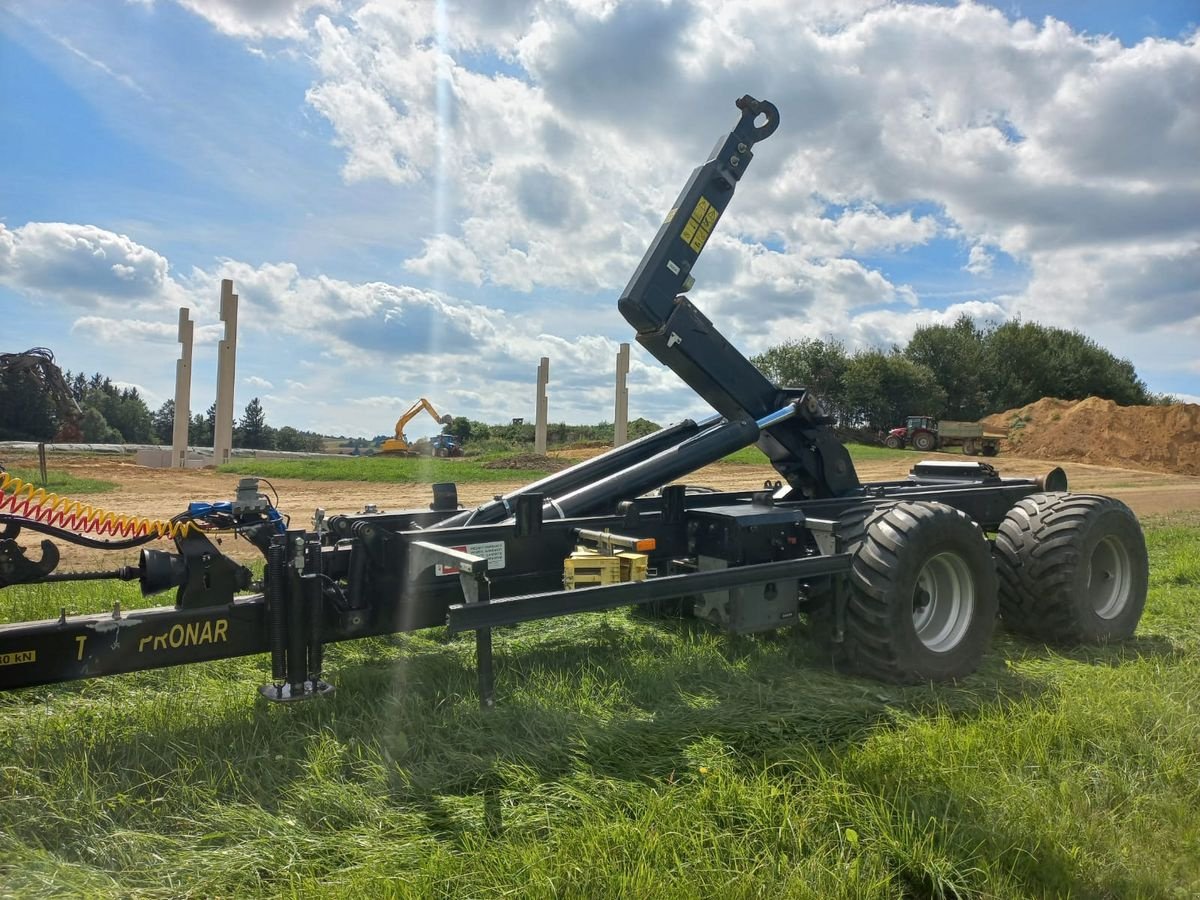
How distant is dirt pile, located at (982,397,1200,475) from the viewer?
38.4 metres

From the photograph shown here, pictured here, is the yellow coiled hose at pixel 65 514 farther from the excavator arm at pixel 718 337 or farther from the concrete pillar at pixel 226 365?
the concrete pillar at pixel 226 365

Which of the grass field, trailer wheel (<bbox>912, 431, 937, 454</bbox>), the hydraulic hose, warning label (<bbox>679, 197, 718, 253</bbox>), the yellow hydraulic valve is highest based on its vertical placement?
warning label (<bbox>679, 197, 718, 253</bbox>)

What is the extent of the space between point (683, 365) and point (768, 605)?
1.84 meters

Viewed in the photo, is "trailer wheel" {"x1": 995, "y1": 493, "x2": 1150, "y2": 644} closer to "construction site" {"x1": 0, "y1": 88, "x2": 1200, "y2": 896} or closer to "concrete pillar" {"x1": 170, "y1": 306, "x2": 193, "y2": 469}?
"construction site" {"x1": 0, "y1": 88, "x2": 1200, "y2": 896}

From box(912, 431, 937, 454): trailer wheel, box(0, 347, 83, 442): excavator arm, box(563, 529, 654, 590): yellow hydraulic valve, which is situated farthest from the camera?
box(912, 431, 937, 454): trailer wheel

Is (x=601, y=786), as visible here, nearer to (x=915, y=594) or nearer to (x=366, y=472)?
(x=915, y=594)

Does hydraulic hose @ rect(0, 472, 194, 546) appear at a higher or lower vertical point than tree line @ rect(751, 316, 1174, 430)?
lower

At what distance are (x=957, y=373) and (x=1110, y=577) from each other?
51.7 m

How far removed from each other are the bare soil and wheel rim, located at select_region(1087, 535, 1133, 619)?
7.72 meters

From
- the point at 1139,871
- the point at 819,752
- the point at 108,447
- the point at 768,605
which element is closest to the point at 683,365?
the point at 768,605

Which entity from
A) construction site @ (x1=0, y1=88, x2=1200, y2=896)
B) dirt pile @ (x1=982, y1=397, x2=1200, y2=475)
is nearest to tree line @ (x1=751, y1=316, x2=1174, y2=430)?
dirt pile @ (x1=982, y1=397, x2=1200, y2=475)

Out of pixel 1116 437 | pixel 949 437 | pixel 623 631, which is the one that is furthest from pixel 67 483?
pixel 1116 437

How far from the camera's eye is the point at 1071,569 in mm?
5590

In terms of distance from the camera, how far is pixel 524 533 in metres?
4.43
